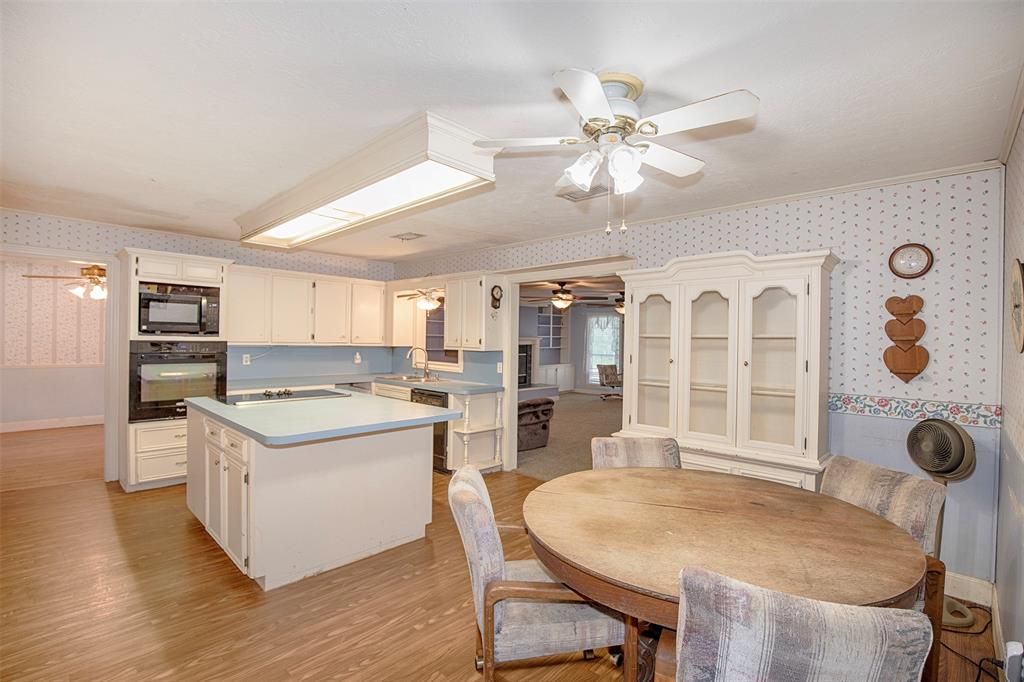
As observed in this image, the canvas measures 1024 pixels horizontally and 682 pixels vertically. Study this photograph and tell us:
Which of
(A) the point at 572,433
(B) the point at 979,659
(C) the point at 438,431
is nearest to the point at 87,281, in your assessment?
(C) the point at 438,431

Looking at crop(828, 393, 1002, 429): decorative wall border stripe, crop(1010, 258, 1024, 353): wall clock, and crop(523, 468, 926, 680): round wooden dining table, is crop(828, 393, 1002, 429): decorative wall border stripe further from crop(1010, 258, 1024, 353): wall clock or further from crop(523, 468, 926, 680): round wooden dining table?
crop(523, 468, 926, 680): round wooden dining table

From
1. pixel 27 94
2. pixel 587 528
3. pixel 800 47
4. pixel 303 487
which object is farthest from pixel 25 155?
pixel 800 47

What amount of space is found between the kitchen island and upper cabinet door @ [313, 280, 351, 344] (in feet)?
7.32

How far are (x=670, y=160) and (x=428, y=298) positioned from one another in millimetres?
Answer: 3638

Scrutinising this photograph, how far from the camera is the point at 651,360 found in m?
3.82

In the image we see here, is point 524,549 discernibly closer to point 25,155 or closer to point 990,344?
point 990,344

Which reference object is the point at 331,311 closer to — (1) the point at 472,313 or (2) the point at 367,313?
(2) the point at 367,313

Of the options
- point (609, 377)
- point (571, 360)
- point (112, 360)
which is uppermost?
point (112, 360)

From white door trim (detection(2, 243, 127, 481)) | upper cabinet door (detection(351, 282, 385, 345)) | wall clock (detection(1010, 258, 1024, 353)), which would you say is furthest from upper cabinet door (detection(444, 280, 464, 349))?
wall clock (detection(1010, 258, 1024, 353))

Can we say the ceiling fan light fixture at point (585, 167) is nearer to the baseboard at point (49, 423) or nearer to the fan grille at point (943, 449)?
the fan grille at point (943, 449)

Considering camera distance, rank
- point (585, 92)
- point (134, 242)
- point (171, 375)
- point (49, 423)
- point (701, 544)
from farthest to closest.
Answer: point (49, 423) → point (134, 242) → point (171, 375) → point (701, 544) → point (585, 92)

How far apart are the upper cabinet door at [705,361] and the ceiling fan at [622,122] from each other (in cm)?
157

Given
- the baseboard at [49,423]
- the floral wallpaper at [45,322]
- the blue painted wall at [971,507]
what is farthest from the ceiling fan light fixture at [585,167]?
the baseboard at [49,423]

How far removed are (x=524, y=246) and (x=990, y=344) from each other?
360 cm
